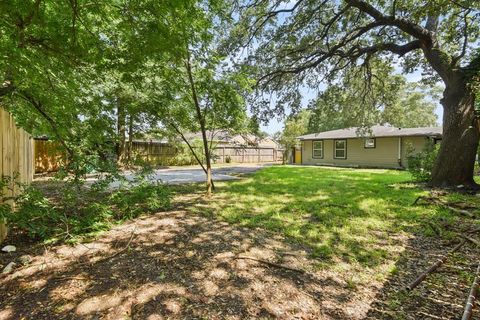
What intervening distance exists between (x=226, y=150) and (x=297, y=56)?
51.6 feet

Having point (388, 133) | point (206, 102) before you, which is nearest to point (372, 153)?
point (388, 133)

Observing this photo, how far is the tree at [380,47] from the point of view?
7.24 metres

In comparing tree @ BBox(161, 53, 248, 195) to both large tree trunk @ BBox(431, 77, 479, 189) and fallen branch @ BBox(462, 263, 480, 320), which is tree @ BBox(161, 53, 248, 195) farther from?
large tree trunk @ BBox(431, 77, 479, 189)

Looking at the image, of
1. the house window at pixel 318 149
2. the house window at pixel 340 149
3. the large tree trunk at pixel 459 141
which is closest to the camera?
the large tree trunk at pixel 459 141

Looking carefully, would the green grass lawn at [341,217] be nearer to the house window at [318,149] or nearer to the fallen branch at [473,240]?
the fallen branch at [473,240]

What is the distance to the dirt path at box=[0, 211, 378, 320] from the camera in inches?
83.3

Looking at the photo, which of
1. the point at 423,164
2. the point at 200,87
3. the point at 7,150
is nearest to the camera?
the point at 7,150

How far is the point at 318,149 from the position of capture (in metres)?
21.0

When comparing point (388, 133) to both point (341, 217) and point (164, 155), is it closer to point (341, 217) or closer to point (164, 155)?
point (341, 217)

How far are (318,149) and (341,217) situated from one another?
55.4 ft

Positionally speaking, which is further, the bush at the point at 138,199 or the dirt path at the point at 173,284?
the bush at the point at 138,199

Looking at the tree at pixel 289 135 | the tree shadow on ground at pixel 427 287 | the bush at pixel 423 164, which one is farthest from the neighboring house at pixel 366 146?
the tree shadow on ground at pixel 427 287

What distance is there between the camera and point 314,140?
21234mm

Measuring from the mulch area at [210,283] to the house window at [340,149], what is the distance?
16.5 m
